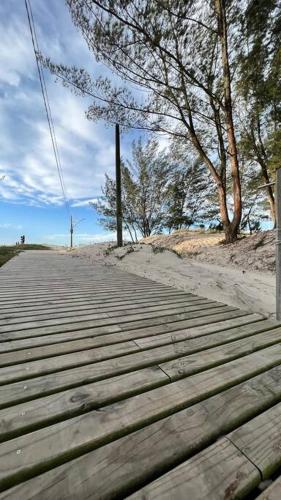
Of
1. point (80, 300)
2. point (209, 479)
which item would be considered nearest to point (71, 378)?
point (209, 479)

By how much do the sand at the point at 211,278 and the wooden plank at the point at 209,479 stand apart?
2039mm

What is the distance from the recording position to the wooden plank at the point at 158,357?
1.55m

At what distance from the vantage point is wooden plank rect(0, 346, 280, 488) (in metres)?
0.93

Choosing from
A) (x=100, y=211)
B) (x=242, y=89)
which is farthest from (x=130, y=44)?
(x=100, y=211)

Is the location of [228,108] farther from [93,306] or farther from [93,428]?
[93,428]

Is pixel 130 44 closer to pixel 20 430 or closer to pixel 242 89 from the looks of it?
pixel 242 89

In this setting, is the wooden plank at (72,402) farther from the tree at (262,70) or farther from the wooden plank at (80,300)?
the tree at (262,70)

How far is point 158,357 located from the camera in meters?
1.72

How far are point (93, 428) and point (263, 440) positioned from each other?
703 mm

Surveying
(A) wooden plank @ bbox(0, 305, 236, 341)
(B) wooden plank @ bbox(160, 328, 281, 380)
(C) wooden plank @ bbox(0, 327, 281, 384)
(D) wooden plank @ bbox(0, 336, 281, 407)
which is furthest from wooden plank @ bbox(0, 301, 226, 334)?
(B) wooden plank @ bbox(160, 328, 281, 380)

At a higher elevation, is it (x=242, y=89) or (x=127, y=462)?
(x=242, y=89)

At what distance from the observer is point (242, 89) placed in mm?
7625

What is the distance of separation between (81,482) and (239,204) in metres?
7.37

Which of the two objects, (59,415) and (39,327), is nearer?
(59,415)
